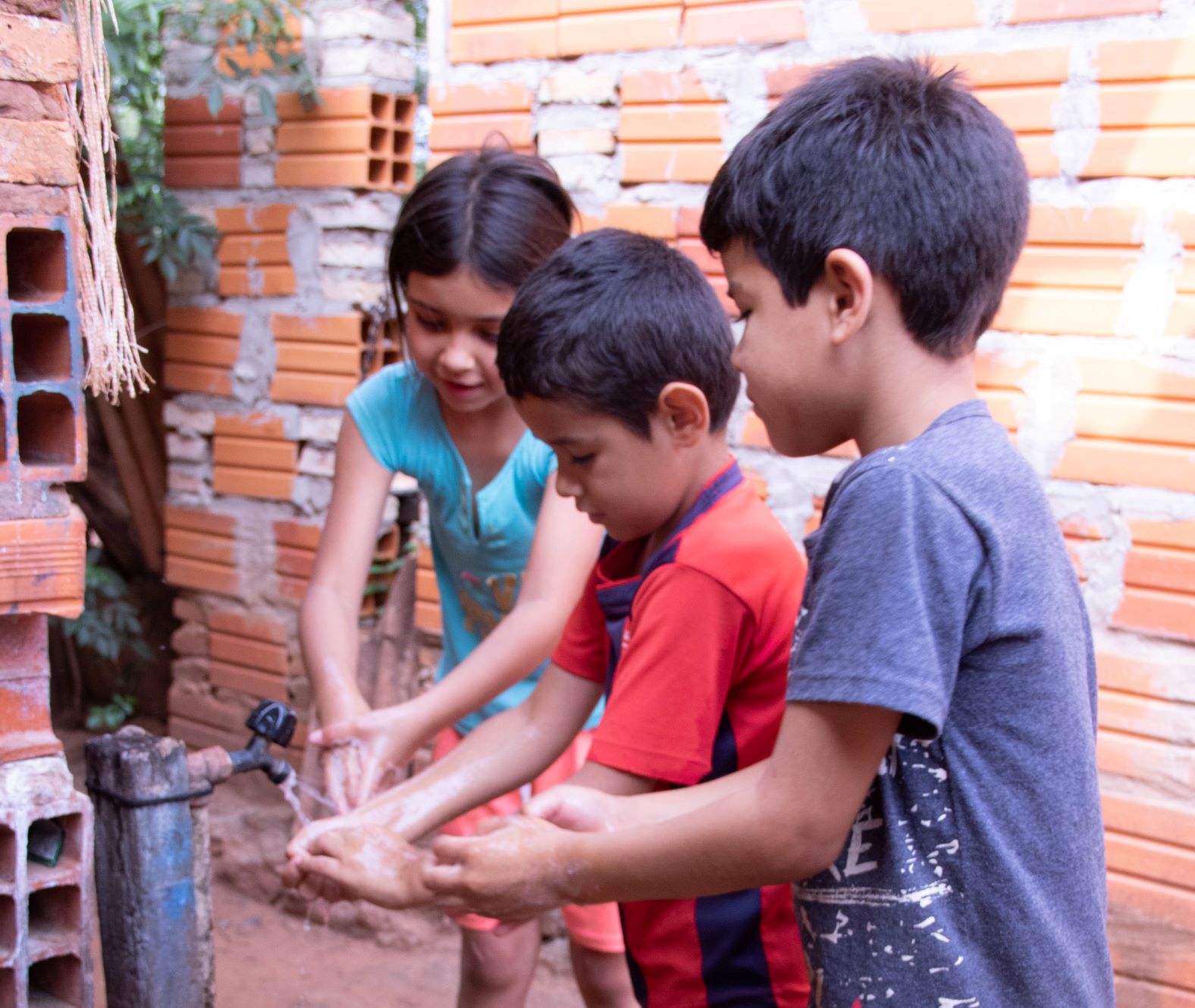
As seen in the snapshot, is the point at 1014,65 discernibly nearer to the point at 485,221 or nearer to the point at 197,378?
the point at 485,221

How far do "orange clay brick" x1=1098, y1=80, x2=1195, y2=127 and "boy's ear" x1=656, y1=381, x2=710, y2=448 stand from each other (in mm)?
1374

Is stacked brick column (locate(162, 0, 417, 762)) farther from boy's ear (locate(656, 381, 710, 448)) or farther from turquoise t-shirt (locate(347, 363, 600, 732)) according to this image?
boy's ear (locate(656, 381, 710, 448))

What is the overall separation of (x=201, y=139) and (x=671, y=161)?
1.73m

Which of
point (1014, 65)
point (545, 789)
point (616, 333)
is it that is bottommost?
point (545, 789)

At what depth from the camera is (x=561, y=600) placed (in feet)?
6.81

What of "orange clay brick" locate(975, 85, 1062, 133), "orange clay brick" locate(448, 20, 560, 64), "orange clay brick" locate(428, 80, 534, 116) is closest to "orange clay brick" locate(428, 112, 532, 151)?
"orange clay brick" locate(428, 80, 534, 116)

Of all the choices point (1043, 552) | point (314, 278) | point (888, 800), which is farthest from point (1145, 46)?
point (314, 278)

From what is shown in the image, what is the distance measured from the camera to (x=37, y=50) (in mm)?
1684

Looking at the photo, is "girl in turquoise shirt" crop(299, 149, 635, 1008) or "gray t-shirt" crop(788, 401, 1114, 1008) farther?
"girl in turquoise shirt" crop(299, 149, 635, 1008)

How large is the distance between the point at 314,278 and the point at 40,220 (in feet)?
6.55

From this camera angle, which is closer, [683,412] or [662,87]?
→ [683,412]

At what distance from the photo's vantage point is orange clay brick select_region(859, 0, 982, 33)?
2529 millimetres

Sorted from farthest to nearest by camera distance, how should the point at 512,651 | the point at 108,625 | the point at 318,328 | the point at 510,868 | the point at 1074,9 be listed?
the point at 108,625 → the point at 318,328 → the point at 1074,9 → the point at 512,651 → the point at 510,868

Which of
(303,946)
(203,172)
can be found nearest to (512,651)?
(303,946)
